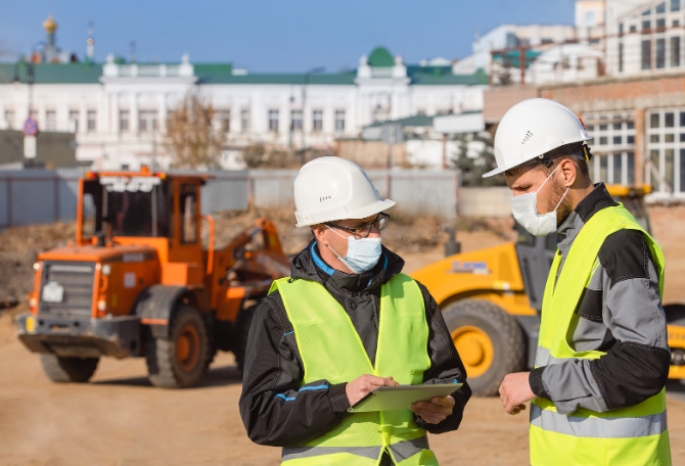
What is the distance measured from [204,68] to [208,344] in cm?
5915

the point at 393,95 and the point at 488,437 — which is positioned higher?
the point at 393,95

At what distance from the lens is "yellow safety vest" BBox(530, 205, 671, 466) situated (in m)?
3.19

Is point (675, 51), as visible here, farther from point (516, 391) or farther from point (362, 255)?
point (516, 391)

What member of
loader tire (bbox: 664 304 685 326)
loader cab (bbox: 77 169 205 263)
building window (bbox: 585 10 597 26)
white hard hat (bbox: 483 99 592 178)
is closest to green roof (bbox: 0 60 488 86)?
building window (bbox: 585 10 597 26)

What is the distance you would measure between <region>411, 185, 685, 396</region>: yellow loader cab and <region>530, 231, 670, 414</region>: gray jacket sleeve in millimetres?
7162

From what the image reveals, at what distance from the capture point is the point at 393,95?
65812 mm

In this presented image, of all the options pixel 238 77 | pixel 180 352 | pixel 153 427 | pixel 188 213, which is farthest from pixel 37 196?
pixel 238 77

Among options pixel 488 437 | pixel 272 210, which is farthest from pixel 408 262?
pixel 488 437

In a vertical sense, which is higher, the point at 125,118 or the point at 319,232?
the point at 125,118

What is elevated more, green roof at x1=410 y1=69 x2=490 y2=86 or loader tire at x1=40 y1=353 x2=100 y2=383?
green roof at x1=410 y1=69 x2=490 y2=86

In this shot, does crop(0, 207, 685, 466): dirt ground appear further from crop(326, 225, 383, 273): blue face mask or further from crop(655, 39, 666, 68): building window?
crop(655, 39, 666, 68): building window

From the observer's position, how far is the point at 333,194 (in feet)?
12.0

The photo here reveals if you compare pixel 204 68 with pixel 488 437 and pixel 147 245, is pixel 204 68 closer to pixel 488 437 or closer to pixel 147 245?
pixel 147 245

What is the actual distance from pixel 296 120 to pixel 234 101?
425 centimetres
